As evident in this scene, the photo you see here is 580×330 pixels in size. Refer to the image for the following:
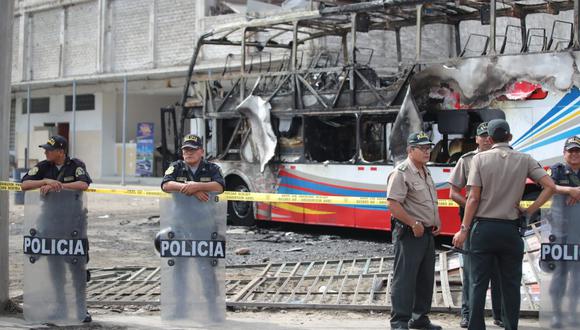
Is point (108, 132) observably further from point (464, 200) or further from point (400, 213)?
point (400, 213)

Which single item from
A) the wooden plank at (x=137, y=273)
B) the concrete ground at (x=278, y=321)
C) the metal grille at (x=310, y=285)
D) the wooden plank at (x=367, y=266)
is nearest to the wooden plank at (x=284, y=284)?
the metal grille at (x=310, y=285)

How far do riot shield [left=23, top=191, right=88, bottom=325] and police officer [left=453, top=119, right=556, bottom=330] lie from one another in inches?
139

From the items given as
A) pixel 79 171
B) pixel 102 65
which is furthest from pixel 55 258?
pixel 102 65

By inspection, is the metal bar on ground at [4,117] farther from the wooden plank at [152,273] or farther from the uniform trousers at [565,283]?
the uniform trousers at [565,283]

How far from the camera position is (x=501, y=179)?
5789 mm

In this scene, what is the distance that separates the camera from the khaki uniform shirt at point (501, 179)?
5.76 m

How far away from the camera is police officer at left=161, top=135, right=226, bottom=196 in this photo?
21.6 ft

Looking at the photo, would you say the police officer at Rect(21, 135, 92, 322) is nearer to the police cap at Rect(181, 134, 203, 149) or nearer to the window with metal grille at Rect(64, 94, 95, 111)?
the police cap at Rect(181, 134, 203, 149)

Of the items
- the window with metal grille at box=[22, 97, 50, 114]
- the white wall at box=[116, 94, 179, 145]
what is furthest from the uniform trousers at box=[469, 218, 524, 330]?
the window with metal grille at box=[22, 97, 50, 114]

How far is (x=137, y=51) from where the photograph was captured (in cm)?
2920

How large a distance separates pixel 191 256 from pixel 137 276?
2.69 metres

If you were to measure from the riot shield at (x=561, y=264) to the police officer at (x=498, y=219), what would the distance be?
738 mm

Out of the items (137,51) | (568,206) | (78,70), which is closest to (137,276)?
(568,206)

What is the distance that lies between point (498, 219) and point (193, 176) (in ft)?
8.84
